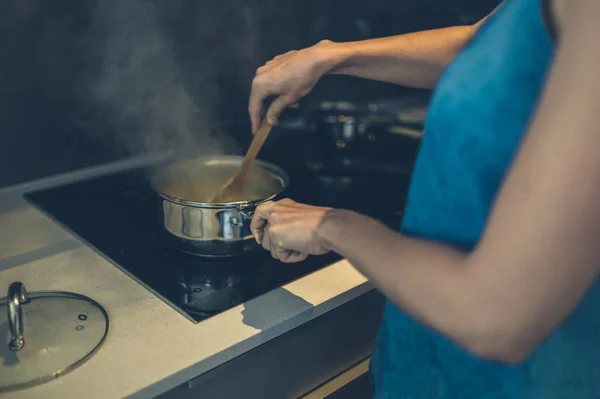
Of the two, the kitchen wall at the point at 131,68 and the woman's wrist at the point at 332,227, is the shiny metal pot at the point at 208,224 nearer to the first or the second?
the woman's wrist at the point at 332,227

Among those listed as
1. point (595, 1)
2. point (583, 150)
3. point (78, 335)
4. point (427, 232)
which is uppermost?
point (595, 1)

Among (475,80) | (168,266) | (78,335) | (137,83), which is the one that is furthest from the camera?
(137,83)

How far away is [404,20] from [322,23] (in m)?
0.28

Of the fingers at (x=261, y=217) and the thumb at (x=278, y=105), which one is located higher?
the thumb at (x=278, y=105)

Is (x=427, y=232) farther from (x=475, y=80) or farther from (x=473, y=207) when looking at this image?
(x=475, y=80)

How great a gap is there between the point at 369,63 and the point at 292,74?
0.12m

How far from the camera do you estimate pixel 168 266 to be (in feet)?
2.97

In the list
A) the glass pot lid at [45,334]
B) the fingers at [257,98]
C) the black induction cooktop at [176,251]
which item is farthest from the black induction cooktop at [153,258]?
the fingers at [257,98]

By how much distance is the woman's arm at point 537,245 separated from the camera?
16.6 inches

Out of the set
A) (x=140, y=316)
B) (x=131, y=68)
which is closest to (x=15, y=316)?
(x=140, y=316)

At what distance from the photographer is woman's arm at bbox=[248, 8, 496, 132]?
0.86 metres

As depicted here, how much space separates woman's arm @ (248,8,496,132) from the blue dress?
0.25 metres

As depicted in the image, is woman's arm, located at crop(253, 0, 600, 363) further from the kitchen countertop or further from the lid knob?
the lid knob

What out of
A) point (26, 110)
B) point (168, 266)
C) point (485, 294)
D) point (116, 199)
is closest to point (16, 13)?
point (26, 110)
